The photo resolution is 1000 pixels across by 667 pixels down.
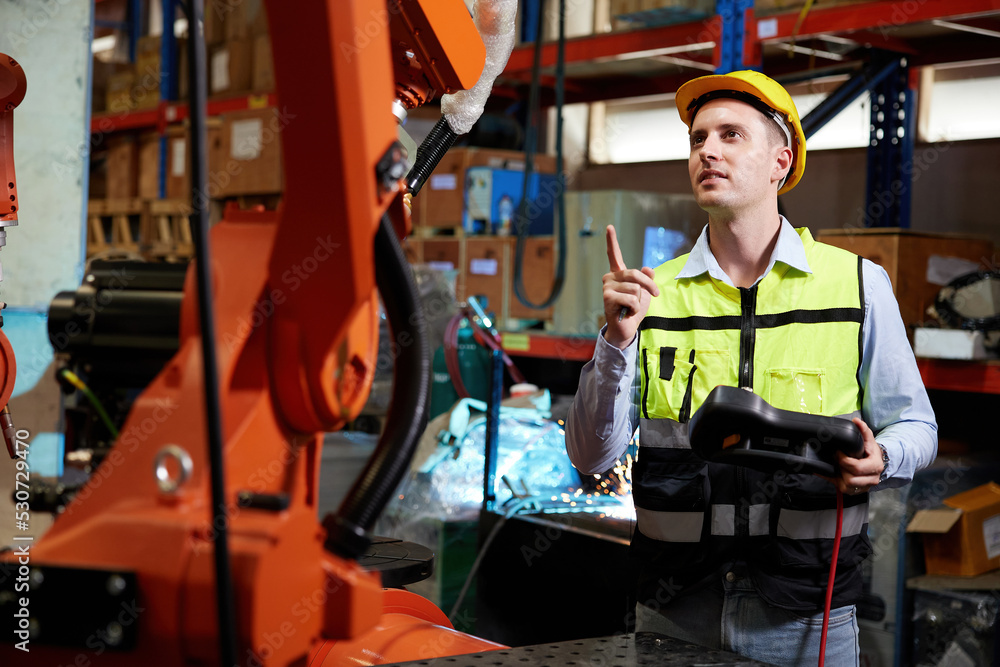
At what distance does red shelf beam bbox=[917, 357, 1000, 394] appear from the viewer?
10.8 feet

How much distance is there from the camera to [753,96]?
6.44 feet

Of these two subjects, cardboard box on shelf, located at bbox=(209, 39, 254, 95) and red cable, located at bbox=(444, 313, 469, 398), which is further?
cardboard box on shelf, located at bbox=(209, 39, 254, 95)

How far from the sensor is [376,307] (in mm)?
1007

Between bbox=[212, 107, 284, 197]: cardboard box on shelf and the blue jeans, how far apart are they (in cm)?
531

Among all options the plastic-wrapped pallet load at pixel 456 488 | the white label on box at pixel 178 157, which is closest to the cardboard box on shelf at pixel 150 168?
the white label on box at pixel 178 157

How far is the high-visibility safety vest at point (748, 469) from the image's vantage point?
5.79ft

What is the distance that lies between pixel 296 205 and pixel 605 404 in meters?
0.99

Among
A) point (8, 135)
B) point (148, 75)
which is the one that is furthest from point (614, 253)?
point (148, 75)

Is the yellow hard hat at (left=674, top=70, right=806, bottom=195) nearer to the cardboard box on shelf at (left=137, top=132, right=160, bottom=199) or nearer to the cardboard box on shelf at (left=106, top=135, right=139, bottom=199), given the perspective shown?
the cardboard box on shelf at (left=137, top=132, right=160, bottom=199)

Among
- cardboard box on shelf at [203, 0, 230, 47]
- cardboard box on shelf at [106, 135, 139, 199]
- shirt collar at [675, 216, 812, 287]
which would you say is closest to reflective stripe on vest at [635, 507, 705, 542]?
shirt collar at [675, 216, 812, 287]

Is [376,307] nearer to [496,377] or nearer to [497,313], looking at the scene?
[496,377]

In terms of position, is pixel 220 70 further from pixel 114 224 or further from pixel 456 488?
pixel 456 488

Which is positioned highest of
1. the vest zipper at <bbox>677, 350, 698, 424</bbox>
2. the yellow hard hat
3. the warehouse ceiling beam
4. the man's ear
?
the warehouse ceiling beam

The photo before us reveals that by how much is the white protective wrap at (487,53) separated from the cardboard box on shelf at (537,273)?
3.51m
